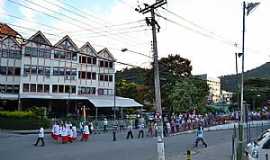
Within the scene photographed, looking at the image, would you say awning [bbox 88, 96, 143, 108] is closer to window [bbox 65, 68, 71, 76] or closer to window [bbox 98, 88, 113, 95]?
window [bbox 98, 88, 113, 95]

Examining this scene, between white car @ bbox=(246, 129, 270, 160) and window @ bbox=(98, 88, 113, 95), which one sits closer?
white car @ bbox=(246, 129, 270, 160)

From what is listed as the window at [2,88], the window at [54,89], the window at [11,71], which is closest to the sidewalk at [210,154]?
the window at [54,89]

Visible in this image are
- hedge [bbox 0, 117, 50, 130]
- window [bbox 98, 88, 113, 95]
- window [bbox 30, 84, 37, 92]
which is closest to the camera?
hedge [bbox 0, 117, 50, 130]

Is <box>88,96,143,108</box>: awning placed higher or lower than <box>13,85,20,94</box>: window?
lower

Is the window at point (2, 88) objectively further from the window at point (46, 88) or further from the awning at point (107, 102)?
the awning at point (107, 102)

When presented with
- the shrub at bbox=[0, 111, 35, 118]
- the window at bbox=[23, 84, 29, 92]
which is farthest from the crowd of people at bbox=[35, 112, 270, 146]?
the window at bbox=[23, 84, 29, 92]

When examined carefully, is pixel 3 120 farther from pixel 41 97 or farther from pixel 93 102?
pixel 93 102

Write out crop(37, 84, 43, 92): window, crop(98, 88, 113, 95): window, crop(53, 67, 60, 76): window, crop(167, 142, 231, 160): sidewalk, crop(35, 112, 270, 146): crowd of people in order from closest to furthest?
crop(167, 142, 231, 160): sidewalk
crop(35, 112, 270, 146): crowd of people
crop(37, 84, 43, 92): window
crop(53, 67, 60, 76): window
crop(98, 88, 113, 95): window

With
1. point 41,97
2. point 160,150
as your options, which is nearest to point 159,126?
point 160,150

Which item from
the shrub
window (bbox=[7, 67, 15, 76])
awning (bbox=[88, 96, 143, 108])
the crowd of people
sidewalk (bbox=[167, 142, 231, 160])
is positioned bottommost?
sidewalk (bbox=[167, 142, 231, 160])

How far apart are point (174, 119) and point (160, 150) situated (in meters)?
24.3

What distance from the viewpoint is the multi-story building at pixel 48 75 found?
184 ft

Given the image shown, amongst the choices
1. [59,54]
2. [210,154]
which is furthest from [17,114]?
[210,154]

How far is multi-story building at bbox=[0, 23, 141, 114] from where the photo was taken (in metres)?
56.1
